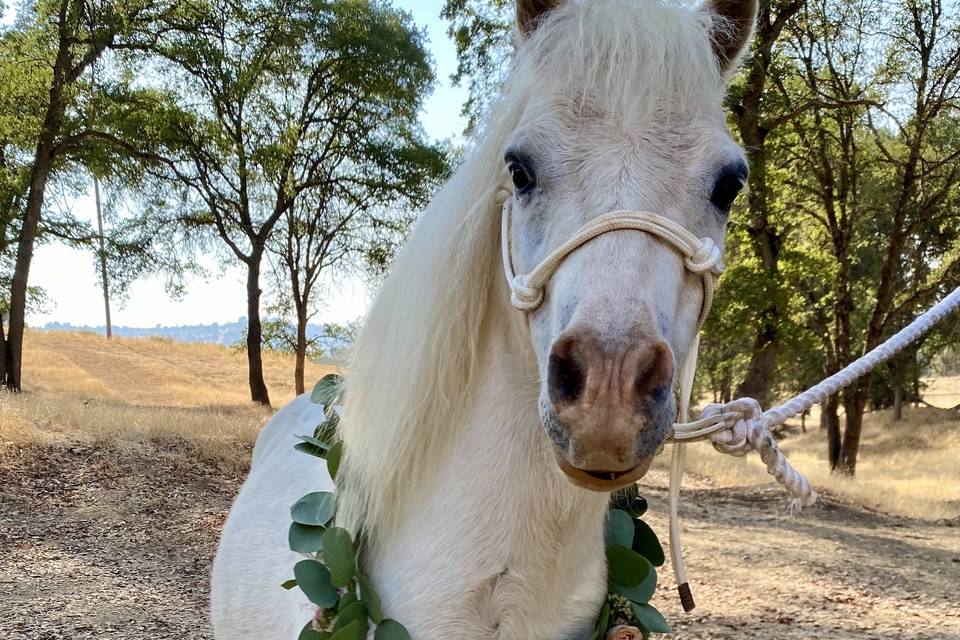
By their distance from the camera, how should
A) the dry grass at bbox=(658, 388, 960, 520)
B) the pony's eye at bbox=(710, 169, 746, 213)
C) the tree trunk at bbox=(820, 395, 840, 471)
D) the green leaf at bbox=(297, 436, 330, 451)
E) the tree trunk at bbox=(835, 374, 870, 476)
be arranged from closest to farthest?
the pony's eye at bbox=(710, 169, 746, 213), the green leaf at bbox=(297, 436, 330, 451), the dry grass at bbox=(658, 388, 960, 520), the tree trunk at bbox=(835, 374, 870, 476), the tree trunk at bbox=(820, 395, 840, 471)

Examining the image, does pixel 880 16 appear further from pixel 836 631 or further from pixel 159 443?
pixel 159 443

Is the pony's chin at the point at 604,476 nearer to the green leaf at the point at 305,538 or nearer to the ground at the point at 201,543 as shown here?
the green leaf at the point at 305,538

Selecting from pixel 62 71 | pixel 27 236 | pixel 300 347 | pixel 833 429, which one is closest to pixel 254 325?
pixel 300 347

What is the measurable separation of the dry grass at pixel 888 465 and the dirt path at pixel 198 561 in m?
1.92

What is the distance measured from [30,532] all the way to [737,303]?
27.1ft

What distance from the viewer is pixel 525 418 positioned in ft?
4.39

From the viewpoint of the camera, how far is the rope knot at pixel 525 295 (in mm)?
1173

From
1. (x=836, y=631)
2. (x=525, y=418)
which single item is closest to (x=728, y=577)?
(x=836, y=631)

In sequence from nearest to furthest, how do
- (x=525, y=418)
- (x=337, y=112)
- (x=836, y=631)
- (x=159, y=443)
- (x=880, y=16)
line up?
(x=525, y=418), (x=836, y=631), (x=159, y=443), (x=880, y=16), (x=337, y=112)

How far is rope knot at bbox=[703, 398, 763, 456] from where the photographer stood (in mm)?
1368

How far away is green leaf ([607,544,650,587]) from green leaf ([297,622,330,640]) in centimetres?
65

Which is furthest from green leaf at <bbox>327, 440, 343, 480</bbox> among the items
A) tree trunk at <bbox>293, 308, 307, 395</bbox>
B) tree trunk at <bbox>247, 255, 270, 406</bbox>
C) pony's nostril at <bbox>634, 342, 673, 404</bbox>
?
tree trunk at <bbox>293, 308, 307, 395</bbox>

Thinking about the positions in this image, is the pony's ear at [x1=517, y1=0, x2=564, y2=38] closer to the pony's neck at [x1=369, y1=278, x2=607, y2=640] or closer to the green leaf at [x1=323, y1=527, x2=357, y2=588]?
the pony's neck at [x1=369, y1=278, x2=607, y2=640]

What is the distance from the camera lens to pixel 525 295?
1177 millimetres
